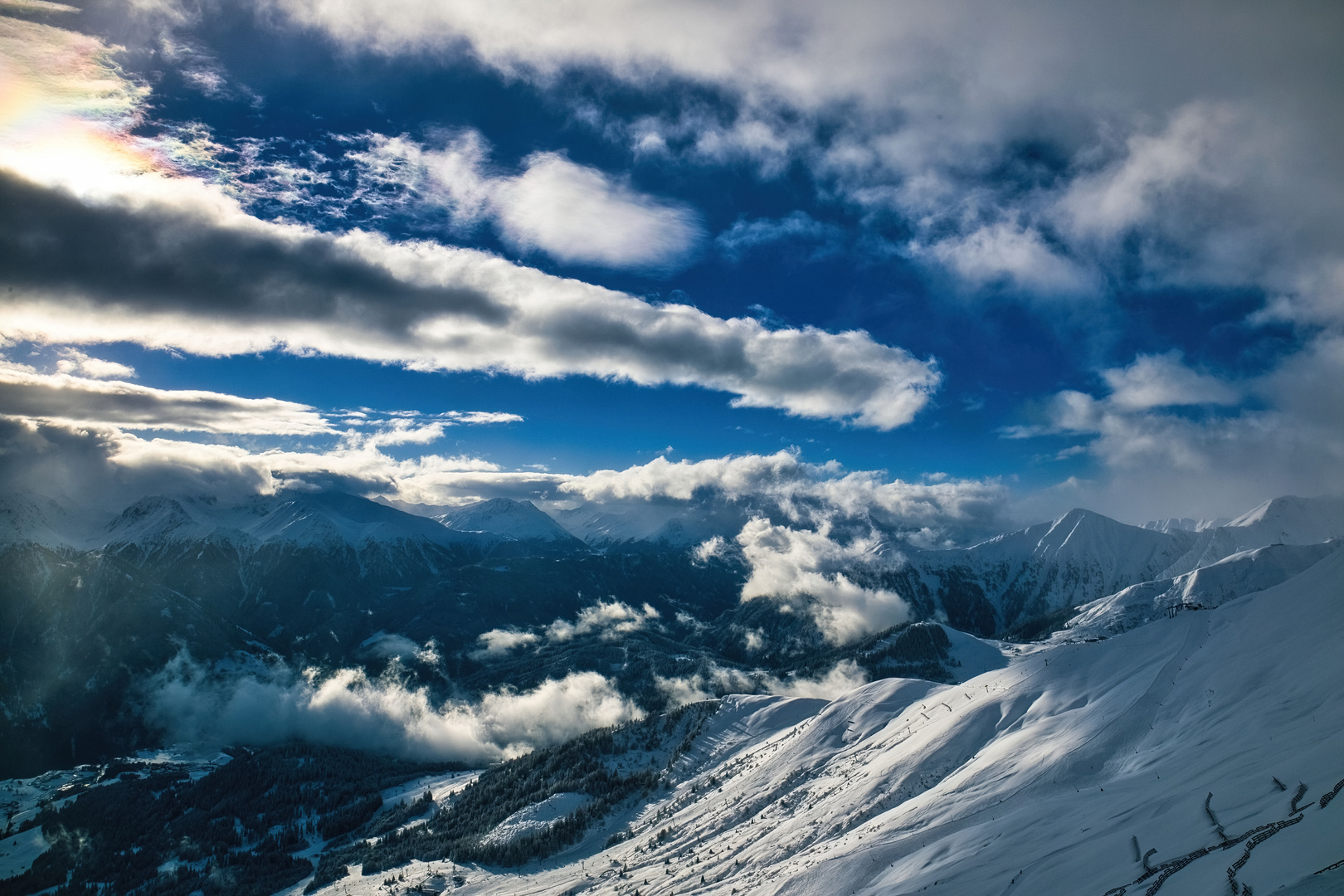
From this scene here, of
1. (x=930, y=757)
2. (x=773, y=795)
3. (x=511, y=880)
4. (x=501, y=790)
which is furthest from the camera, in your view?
(x=501, y=790)

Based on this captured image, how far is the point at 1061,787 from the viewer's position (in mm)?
50438

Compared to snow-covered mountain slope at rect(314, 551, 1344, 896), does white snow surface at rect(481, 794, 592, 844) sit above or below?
below

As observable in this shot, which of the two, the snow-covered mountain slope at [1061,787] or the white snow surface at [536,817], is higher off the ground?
the snow-covered mountain slope at [1061,787]

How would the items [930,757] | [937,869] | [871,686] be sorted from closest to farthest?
[937,869] < [930,757] < [871,686]

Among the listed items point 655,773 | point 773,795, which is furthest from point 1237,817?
point 655,773

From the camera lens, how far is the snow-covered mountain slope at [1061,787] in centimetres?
2705

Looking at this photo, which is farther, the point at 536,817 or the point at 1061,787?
the point at 536,817

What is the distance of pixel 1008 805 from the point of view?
1940 inches

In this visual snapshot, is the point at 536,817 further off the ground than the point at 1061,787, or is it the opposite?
the point at 1061,787

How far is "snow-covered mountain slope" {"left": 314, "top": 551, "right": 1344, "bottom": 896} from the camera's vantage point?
88.7ft

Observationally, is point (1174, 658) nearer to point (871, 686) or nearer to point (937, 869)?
point (937, 869)

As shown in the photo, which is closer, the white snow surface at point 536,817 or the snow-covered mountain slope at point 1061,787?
the snow-covered mountain slope at point 1061,787

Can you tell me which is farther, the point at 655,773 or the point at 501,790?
the point at 501,790

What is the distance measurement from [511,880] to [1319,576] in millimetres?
118139
